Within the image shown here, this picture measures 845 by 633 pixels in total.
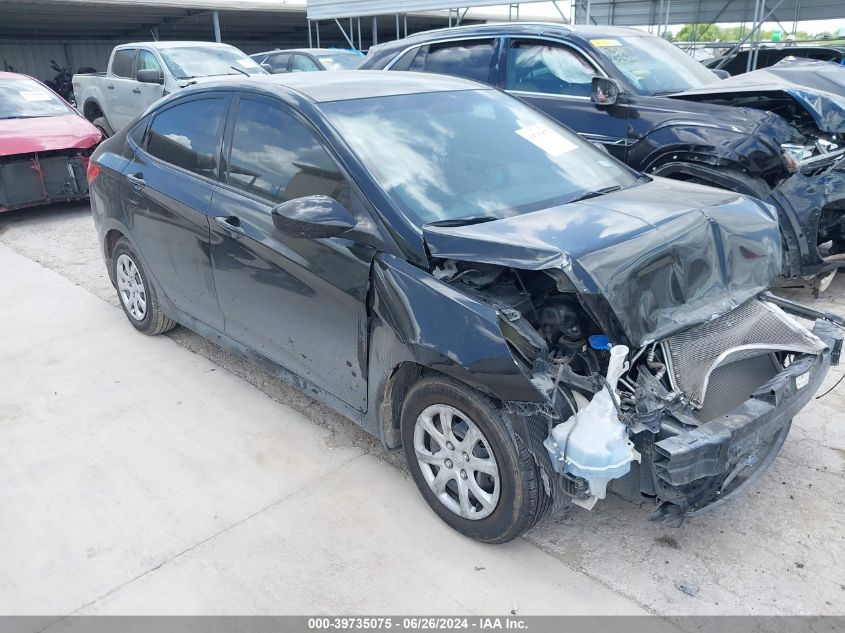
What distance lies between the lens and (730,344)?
295 cm

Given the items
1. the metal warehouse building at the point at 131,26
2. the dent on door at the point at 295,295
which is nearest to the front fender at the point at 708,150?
the dent on door at the point at 295,295

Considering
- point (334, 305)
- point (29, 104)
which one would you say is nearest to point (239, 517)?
point (334, 305)

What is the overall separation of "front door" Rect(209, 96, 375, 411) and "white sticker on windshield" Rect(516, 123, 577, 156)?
1174mm

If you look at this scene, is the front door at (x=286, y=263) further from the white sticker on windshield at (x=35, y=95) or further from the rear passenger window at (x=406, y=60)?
the white sticker on windshield at (x=35, y=95)

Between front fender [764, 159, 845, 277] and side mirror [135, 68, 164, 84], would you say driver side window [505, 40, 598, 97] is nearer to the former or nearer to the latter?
front fender [764, 159, 845, 277]

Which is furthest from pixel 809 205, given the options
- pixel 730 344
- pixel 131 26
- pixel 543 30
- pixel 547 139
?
pixel 131 26

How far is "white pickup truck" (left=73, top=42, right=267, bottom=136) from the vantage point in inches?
403

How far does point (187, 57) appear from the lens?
10.6 m

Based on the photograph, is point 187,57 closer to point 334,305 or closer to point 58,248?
point 58,248

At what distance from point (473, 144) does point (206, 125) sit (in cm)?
158

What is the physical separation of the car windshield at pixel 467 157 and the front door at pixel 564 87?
2.07 metres

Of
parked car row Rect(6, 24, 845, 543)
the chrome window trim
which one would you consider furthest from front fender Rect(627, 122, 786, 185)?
the chrome window trim

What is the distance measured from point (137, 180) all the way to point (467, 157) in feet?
7.57

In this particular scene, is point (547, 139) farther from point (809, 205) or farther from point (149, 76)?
point (149, 76)
